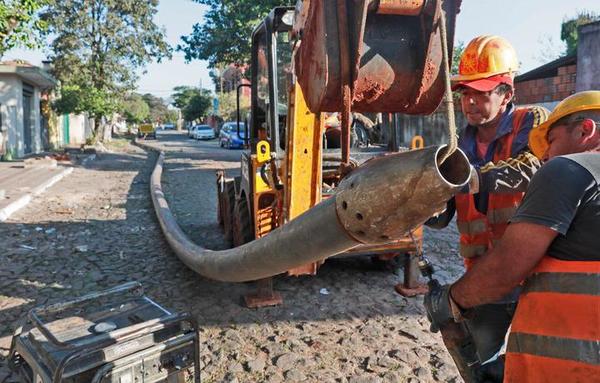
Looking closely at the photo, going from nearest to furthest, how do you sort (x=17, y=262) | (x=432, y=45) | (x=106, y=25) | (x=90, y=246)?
(x=432, y=45) → (x=17, y=262) → (x=90, y=246) → (x=106, y=25)

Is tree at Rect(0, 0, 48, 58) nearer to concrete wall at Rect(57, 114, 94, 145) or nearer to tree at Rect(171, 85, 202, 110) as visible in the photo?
concrete wall at Rect(57, 114, 94, 145)

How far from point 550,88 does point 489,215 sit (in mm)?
11379

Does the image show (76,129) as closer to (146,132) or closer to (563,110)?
(146,132)

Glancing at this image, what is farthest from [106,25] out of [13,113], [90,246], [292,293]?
[292,293]

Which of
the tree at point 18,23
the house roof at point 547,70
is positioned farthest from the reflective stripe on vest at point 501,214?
the house roof at point 547,70

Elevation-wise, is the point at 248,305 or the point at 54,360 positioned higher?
the point at 54,360

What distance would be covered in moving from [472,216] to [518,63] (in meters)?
0.82

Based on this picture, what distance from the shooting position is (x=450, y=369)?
354 centimetres

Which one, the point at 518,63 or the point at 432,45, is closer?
the point at 432,45

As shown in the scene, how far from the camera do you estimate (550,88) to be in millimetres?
12102

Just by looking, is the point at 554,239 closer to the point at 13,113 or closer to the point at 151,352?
the point at 151,352

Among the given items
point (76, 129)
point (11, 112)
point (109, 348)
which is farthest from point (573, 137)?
point (76, 129)

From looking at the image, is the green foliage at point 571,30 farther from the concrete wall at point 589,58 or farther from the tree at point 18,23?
the tree at point 18,23

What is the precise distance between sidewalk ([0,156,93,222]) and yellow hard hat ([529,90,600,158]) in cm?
864
